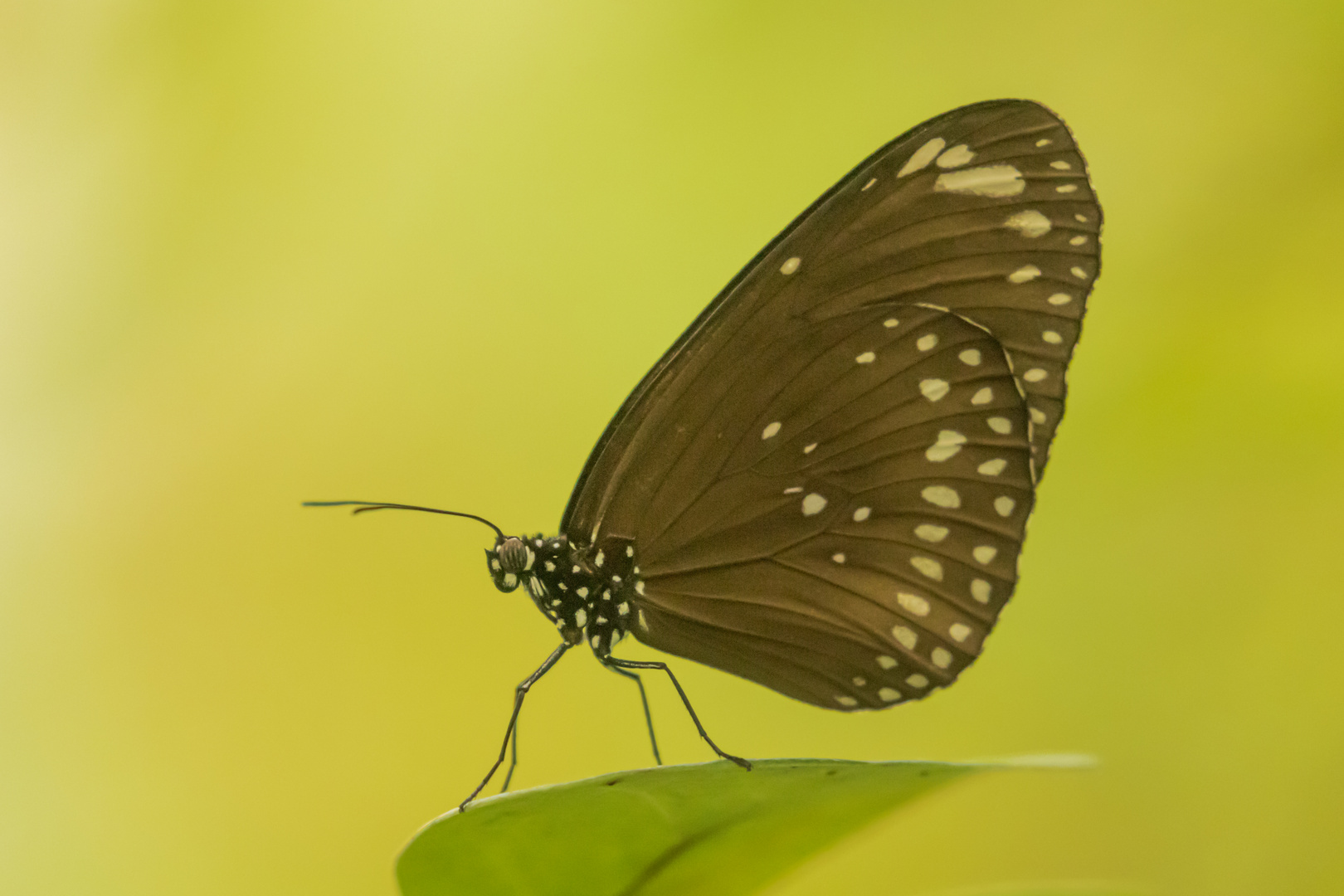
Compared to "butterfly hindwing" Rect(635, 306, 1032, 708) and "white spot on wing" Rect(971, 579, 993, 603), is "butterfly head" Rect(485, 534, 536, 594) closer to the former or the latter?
"butterfly hindwing" Rect(635, 306, 1032, 708)

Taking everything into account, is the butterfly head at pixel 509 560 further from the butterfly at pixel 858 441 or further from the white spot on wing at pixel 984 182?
the white spot on wing at pixel 984 182

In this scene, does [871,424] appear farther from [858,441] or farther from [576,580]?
[576,580]

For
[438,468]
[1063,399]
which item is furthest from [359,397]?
[1063,399]

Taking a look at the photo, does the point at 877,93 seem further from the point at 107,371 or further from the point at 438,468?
the point at 107,371

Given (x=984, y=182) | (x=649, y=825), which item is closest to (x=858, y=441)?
(x=984, y=182)

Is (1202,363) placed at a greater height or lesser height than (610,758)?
greater

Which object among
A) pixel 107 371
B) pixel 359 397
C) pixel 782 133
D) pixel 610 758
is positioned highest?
pixel 782 133
